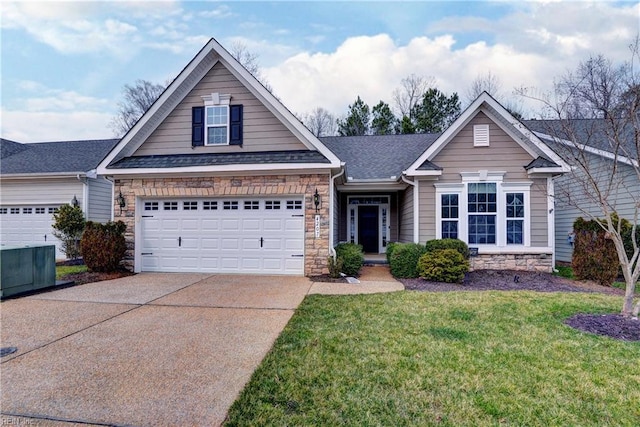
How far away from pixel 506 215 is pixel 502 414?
863cm

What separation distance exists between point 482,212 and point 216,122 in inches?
337

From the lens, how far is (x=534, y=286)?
8336 mm

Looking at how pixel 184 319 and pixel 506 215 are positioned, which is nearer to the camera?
pixel 184 319

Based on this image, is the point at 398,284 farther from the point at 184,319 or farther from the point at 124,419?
the point at 124,419

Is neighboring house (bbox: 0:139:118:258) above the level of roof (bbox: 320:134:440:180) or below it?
below

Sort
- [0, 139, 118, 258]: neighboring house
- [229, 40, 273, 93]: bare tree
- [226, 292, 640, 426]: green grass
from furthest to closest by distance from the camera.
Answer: [229, 40, 273, 93]: bare tree < [0, 139, 118, 258]: neighboring house < [226, 292, 640, 426]: green grass

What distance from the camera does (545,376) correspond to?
3.46m

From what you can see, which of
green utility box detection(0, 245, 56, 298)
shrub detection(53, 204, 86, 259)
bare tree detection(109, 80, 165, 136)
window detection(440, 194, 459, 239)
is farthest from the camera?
bare tree detection(109, 80, 165, 136)

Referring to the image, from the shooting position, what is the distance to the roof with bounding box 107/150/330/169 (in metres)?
9.34

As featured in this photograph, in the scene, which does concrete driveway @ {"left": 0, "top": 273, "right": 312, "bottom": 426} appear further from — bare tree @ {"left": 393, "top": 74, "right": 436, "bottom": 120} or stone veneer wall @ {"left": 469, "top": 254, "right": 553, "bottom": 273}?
bare tree @ {"left": 393, "top": 74, "right": 436, "bottom": 120}

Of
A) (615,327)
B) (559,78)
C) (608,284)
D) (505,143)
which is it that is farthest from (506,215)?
(615,327)

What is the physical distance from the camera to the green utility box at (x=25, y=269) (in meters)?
6.66

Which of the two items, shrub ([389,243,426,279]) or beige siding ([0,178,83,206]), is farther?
beige siding ([0,178,83,206])

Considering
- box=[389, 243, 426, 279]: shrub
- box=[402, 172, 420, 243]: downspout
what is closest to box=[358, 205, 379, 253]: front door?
box=[402, 172, 420, 243]: downspout
